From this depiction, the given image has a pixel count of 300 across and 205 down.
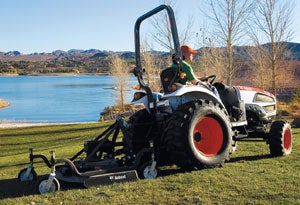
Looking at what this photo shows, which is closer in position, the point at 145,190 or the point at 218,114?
the point at 145,190

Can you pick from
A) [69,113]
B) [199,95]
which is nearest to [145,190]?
[199,95]

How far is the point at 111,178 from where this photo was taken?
578 centimetres

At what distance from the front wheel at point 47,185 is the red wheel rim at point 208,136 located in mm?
2257

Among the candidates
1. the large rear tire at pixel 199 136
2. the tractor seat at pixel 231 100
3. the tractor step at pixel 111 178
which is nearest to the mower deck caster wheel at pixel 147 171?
the tractor step at pixel 111 178

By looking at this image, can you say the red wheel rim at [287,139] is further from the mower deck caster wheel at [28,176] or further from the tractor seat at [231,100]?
the mower deck caster wheel at [28,176]

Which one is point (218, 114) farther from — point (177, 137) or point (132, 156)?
point (132, 156)

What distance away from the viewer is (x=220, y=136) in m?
6.64

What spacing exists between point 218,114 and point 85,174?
2.29 metres

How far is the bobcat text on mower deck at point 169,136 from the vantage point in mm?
5973

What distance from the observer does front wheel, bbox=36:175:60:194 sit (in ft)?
17.9

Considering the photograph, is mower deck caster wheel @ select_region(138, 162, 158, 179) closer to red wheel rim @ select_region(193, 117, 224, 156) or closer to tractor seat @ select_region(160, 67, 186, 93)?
red wheel rim @ select_region(193, 117, 224, 156)

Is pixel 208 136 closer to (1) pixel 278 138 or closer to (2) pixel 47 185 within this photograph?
(1) pixel 278 138

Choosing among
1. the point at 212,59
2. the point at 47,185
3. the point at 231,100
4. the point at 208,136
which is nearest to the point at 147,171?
the point at 208,136

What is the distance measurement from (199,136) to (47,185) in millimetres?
2468
